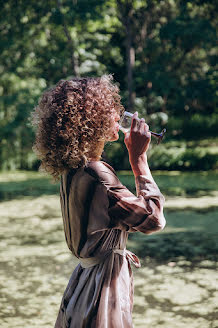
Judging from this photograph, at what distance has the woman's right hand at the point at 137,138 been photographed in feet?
6.04

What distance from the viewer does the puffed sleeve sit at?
1749 millimetres

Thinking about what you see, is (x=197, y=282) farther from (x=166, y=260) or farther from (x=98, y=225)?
(x=98, y=225)

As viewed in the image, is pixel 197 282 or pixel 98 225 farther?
pixel 197 282

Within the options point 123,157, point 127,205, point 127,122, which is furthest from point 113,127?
point 123,157

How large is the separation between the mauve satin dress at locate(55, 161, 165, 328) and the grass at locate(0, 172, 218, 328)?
2.40 meters

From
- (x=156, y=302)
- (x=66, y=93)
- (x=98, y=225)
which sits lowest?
(x=156, y=302)

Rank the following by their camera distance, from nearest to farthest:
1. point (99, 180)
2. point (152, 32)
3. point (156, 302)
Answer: point (99, 180)
point (156, 302)
point (152, 32)

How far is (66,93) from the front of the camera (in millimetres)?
1856

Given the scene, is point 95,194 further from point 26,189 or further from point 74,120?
point 26,189

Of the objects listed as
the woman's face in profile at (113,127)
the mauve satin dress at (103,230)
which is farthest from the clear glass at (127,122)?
the mauve satin dress at (103,230)

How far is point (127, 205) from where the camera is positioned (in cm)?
175

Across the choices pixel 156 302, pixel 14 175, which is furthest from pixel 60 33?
pixel 156 302

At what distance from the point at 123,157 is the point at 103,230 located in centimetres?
1452

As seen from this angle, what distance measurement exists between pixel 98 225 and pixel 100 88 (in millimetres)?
521
